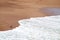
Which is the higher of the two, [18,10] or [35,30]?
[18,10]

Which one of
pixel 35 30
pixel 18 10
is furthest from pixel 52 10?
pixel 35 30

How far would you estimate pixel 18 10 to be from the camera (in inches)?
59.4

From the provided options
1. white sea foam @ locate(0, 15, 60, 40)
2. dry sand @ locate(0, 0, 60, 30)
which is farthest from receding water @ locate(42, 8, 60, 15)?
white sea foam @ locate(0, 15, 60, 40)

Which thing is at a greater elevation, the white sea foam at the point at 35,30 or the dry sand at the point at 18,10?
the dry sand at the point at 18,10

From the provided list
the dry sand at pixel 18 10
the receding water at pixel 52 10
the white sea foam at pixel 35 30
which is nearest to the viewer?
the white sea foam at pixel 35 30

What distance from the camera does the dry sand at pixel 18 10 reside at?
1.27m

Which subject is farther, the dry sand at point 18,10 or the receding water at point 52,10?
the receding water at point 52,10

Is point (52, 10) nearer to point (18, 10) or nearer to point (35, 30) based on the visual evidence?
point (18, 10)

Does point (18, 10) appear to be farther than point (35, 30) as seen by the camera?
Yes

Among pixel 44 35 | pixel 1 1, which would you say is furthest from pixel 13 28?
pixel 1 1

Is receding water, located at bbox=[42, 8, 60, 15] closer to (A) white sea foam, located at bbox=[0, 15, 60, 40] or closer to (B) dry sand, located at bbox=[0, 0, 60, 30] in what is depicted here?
(B) dry sand, located at bbox=[0, 0, 60, 30]

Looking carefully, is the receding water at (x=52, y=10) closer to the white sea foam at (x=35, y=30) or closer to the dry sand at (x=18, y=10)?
the dry sand at (x=18, y=10)

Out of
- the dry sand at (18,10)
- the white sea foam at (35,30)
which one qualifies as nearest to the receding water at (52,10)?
the dry sand at (18,10)

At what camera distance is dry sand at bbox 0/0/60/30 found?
1.27 m
